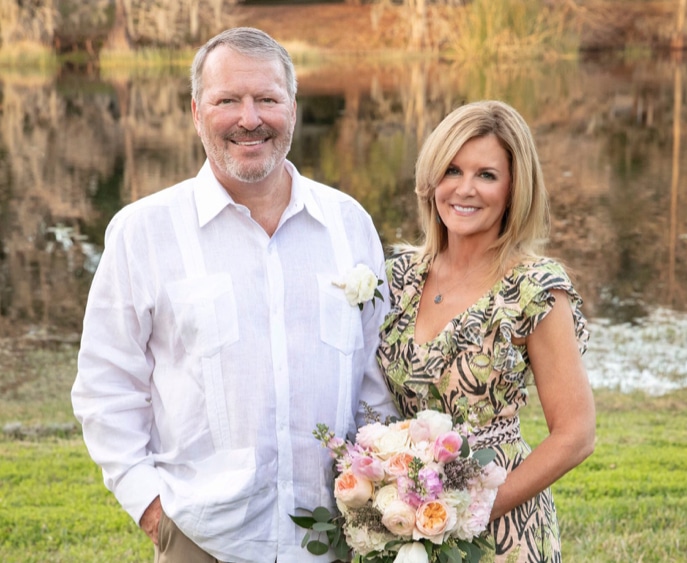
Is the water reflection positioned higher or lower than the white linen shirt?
lower

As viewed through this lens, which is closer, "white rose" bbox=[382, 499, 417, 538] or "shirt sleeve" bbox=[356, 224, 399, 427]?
"white rose" bbox=[382, 499, 417, 538]

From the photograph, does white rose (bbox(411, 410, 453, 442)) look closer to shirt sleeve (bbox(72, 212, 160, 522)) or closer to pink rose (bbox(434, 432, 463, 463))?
pink rose (bbox(434, 432, 463, 463))

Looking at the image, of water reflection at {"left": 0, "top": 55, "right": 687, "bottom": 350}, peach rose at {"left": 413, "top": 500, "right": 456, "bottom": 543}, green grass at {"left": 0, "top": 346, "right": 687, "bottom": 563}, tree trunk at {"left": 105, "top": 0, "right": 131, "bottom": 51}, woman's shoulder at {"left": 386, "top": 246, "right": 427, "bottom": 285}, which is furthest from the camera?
tree trunk at {"left": 105, "top": 0, "right": 131, "bottom": 51}

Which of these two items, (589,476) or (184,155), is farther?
(184,155)

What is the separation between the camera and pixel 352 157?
2277 cm

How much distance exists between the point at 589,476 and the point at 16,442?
3.86 metres

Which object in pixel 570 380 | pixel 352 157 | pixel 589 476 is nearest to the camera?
pixel 570 380

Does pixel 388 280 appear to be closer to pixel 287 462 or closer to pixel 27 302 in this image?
pixel 287 462

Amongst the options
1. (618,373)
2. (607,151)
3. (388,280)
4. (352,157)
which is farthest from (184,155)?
(388,280)

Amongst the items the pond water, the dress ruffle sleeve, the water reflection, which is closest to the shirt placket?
the dress ruffle sleeve

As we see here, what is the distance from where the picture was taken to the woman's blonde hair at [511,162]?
2.88 m

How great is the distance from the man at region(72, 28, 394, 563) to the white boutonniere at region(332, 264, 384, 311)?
22 mm

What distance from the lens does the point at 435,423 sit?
264 cm

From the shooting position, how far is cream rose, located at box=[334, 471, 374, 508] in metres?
2.57
